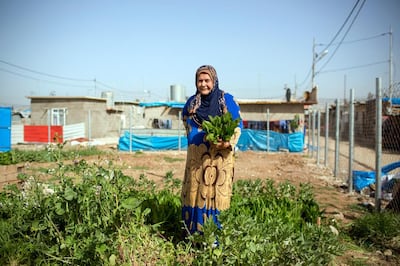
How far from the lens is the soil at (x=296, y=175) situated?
3354 millimetres

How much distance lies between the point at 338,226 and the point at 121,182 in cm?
310

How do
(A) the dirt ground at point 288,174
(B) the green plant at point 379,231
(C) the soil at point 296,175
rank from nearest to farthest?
1. (C) the soil at point 296,175
2. (B) the green plant at point 379,231
3. (A) the dirt ground at point 288,174

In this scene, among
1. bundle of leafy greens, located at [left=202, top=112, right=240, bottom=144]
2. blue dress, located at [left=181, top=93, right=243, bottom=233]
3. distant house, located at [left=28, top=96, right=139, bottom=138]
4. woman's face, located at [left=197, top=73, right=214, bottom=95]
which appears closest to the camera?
bundle of leafy greens, located at [left=202, top=112, right=240, bottom=144]

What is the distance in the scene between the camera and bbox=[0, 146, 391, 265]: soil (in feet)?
11.0

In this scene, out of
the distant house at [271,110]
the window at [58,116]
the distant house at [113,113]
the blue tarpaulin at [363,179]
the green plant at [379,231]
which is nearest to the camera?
the green plant at [379,231]

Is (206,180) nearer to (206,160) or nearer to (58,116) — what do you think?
(206,160)

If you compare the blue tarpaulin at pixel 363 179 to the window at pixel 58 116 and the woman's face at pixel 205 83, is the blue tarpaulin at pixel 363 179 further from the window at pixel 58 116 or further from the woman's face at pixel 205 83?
the window at pixel 58 116

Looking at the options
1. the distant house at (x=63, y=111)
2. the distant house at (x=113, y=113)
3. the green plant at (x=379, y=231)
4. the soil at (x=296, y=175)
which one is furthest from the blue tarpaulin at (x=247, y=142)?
the green plant at (x=379, y=231)

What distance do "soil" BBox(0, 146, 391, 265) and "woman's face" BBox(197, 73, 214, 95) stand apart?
3.21 ft

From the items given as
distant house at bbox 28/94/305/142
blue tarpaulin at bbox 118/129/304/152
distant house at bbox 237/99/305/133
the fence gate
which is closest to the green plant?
the fence gate

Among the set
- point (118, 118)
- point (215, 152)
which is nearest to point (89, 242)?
point (215, 152)

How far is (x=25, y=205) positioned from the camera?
3.21 metres

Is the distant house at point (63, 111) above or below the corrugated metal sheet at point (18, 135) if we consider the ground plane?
above

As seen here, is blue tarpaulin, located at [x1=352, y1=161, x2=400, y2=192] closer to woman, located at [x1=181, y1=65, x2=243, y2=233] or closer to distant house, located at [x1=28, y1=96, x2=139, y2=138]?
woman, located at [x1=181, y1=65, x2=243, y2=233]
